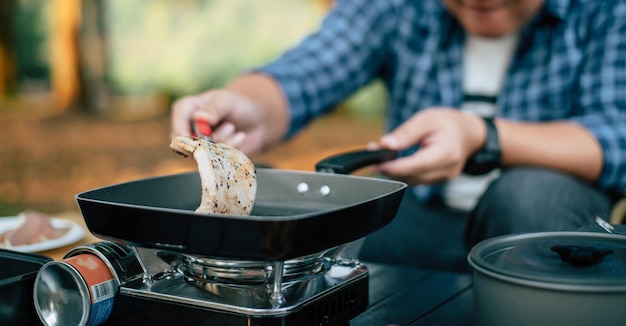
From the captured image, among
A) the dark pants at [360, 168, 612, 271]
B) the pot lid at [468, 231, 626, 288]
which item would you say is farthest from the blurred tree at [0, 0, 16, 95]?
the pot lid at [468, 231, 626, 288]

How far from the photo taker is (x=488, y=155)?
60.9 inches

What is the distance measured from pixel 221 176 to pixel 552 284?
44 centimetres

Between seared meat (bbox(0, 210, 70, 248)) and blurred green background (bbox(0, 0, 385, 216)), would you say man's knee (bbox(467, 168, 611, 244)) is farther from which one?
blurred green background (bbox(0, 0, 385, 216))

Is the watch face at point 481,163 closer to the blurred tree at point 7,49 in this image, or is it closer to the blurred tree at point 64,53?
the blurred tree at point 64,53

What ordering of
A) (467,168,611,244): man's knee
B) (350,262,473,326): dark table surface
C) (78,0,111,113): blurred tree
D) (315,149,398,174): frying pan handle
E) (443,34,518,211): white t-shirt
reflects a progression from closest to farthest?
(350,262,473,326): dark table surface → (315,149,398,174): frying pan handle → (467,168,611,244): man's knee → (443,34,518,211): white t-shirt → (78,0,111,113): blurred tree

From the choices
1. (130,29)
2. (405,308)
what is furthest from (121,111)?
(405,308)

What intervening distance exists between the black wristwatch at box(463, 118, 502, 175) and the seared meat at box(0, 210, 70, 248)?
90 cm

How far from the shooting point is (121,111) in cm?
629

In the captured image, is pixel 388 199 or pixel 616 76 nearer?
pixel 388 199

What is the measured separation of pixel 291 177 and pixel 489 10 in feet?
2.71

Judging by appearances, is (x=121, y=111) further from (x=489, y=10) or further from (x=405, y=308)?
(x=405, y=308)

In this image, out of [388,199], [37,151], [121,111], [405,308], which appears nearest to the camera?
[388,199]

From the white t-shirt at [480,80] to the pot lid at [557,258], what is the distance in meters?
0.99

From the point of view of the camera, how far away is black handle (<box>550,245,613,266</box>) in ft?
2.52
